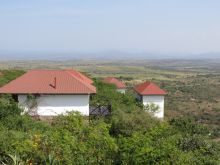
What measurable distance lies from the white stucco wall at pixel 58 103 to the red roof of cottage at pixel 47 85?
435 mm

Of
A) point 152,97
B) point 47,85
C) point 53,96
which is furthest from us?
point 152,97

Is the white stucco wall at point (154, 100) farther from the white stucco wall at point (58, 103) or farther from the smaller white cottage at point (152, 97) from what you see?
the white stucco wall at point (58, 103)

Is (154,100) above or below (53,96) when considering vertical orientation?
below

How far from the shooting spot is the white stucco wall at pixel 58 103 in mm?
33994

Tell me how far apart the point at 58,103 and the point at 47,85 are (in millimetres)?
1704

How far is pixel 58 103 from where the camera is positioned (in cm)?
3403

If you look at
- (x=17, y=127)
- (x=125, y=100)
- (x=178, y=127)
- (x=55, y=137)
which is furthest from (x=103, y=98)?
(x=55, y=137)

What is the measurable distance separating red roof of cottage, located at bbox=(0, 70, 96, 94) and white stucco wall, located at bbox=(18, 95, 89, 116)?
43 centimetres

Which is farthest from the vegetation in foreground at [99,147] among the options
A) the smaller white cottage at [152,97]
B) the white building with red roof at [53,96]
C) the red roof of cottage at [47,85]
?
the smaller white cottage at [152,97]

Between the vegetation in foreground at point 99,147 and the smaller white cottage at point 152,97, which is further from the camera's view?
the smaller white cottage at point 152,97

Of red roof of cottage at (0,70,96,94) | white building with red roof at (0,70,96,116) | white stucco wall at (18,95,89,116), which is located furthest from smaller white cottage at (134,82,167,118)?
white stucco wall at (18,95,89,116)

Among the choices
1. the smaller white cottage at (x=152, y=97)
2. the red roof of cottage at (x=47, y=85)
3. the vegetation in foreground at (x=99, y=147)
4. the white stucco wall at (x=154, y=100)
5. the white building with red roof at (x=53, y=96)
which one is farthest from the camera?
the white stucco wall at (x=154, y=100)

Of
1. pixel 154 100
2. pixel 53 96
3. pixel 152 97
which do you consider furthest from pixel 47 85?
pixel 154 100

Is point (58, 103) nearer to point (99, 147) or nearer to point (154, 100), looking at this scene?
point (154, 100)
